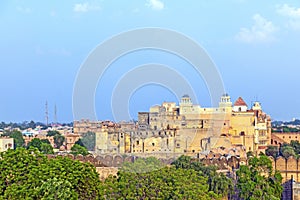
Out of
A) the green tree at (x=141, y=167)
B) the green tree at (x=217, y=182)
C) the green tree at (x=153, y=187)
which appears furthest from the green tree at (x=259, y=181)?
the green tree at (x=141, y=167)

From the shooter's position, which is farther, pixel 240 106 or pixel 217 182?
pixel 240 106

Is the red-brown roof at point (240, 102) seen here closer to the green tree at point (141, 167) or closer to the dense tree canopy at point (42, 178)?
the green tree at point (141, 167)

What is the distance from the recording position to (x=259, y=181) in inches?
1155

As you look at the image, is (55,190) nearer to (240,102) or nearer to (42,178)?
(42,178)

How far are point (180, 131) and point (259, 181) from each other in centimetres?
1964

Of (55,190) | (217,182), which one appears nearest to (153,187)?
(217,182)

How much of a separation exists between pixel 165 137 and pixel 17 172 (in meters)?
26.6

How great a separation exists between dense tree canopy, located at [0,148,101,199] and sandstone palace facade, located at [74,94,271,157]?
1726 cm

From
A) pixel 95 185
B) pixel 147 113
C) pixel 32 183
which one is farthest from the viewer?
pixel 147 113

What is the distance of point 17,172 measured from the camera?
21.1 metres

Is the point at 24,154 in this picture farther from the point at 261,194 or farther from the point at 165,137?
the point at 165,137

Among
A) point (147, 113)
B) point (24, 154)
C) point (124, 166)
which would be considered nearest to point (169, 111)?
point (147, 113)

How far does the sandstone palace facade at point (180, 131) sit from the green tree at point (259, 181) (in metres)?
10.3

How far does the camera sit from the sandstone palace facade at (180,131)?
44.2m
